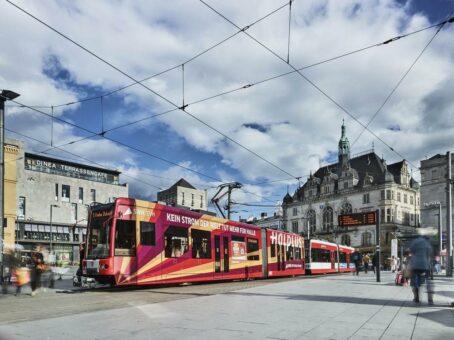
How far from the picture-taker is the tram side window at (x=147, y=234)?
60.4 ft

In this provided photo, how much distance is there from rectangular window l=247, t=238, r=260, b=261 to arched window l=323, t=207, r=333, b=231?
7877 cm

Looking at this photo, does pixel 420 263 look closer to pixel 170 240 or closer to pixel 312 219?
pixel 170 240

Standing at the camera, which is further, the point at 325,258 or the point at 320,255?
the point at 325,258

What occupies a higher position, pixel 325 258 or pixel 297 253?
pixel 297 253

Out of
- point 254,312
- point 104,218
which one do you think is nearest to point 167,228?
point 104,218

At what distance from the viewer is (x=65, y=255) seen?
64000 mm

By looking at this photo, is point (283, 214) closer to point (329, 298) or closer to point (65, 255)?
point (65, 255)

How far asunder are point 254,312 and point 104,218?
8.71 m

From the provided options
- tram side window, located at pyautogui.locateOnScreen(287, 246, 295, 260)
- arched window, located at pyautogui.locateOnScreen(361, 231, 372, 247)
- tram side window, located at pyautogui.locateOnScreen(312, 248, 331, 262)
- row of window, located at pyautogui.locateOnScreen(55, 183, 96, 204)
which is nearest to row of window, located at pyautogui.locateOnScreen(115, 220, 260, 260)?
tram side window, located at pyautogui.locateOnScreen(287, 246, 295, 260)

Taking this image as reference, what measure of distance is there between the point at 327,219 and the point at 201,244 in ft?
284

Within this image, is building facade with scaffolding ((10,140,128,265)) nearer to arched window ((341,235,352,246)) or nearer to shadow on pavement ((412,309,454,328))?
arched window ((341,235,352,246))

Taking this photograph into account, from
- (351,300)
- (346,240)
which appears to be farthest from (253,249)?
(346,240)

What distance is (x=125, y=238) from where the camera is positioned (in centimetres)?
1778

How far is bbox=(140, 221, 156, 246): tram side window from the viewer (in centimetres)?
1841
